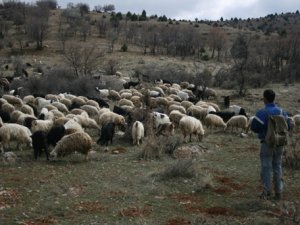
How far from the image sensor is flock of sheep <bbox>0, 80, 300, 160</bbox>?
40.7 feet

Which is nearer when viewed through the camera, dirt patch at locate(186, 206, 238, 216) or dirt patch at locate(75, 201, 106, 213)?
dirt patch at locate(75, 201, 106, 213)

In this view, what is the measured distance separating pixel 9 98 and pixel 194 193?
13.8m

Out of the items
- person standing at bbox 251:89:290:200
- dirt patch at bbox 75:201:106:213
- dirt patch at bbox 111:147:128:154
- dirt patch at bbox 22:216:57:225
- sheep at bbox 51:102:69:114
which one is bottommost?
dirt patch at bbox 111:147:128:154

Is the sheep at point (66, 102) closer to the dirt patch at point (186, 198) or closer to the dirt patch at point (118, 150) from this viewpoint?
the dirt patch at point (118, 150)

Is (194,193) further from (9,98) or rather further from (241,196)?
(9,98)

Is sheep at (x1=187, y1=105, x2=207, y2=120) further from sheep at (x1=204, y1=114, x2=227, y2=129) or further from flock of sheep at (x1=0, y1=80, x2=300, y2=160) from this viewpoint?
sheep at (x1=204, y1=114, x2=227, y2=129)

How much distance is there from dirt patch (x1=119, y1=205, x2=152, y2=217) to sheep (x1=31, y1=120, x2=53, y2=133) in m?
6.81

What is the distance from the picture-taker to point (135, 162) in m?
12.3

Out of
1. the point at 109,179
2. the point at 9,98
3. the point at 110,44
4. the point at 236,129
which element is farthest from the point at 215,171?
the point at 110,44

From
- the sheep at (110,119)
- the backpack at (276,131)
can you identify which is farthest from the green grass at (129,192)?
the sheep at (110,119)

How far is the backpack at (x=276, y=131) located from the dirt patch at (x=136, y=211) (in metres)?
2.55

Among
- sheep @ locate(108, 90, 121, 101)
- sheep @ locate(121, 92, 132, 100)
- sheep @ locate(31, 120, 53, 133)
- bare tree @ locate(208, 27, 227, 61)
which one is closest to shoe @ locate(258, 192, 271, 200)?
sheep @ locate(31, 120, 53, 133)

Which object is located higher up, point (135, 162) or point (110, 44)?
point (110, 44)

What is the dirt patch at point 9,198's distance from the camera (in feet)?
27.1
